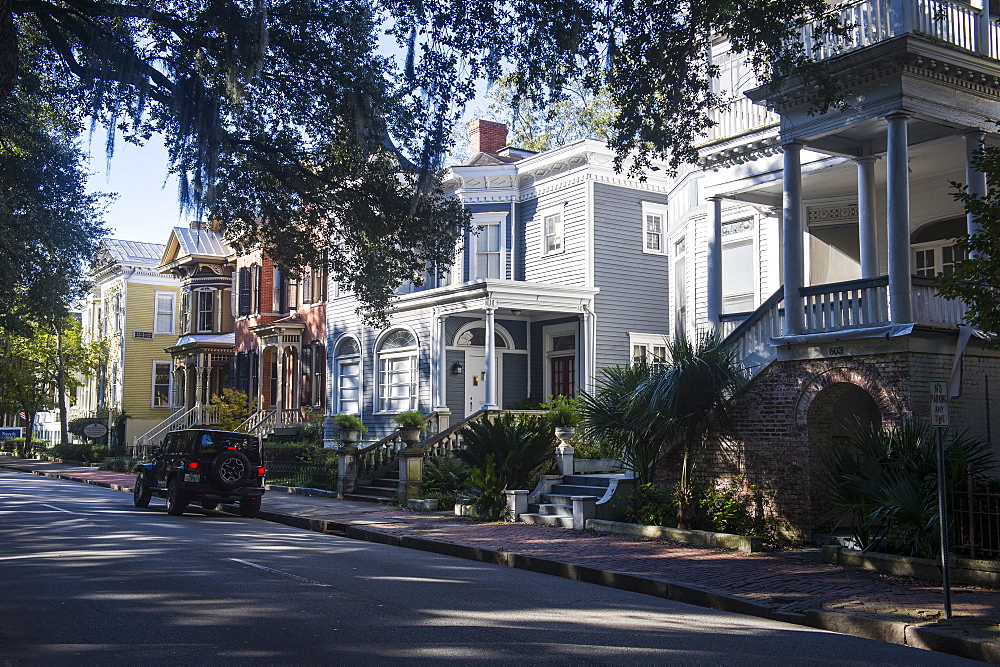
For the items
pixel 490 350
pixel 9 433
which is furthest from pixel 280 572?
pixel 9 433

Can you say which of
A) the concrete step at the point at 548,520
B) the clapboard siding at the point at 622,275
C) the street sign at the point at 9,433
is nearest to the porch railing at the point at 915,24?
the concrete step at the point at 548,520

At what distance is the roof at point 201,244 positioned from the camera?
44.2 metres

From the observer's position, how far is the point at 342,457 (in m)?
23.8

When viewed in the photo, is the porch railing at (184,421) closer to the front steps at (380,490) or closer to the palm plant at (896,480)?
the front steps at (380,490)

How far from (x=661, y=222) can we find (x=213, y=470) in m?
15.5

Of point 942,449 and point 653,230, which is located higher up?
point 653,230

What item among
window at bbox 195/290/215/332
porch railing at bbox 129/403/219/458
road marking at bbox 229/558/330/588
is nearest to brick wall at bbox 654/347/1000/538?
road marking at bbox 229/558/330/588

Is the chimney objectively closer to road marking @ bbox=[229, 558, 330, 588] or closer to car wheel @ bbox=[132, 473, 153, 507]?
car wheel @ bbox=[132, 473, 153, 507]

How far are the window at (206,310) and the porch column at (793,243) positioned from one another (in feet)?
114

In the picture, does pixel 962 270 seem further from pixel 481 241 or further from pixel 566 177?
pixel 481 241

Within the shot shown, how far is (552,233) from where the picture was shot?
27.9 meters

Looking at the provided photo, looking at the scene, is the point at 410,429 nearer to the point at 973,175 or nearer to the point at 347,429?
the point at 347,429

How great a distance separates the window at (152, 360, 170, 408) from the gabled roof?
6810 millimetres

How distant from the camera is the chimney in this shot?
33.0 metres
